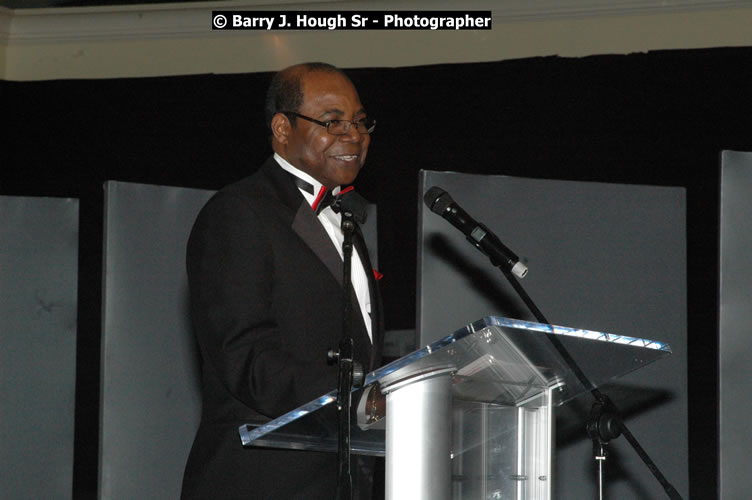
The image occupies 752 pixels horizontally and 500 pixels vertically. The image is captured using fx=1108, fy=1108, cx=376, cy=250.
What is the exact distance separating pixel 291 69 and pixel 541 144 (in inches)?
108

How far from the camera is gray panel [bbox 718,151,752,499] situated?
3.31 metres

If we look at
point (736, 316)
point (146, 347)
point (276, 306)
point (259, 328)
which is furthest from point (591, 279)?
point (259, 328)

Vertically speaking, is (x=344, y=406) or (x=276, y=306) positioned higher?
(x=276, y=306)

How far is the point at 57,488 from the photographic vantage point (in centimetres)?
445

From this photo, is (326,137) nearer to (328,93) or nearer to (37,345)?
(328,93)

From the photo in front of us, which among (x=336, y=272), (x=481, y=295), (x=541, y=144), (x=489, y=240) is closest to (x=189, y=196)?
(x=481, y=295)

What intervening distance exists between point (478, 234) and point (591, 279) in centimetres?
182

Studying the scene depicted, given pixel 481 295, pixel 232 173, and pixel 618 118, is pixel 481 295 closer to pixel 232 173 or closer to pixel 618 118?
pixel 618 118

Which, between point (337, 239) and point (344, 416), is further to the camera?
point (337, 239)

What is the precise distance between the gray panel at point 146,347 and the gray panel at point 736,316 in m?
1.89

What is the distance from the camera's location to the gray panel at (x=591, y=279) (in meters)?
3.48

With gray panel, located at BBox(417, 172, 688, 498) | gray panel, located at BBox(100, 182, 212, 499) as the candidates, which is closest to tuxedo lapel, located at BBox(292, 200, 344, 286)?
gray panel, located at BBox(417, 172, 688, 498)

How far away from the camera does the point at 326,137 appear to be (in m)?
2.26

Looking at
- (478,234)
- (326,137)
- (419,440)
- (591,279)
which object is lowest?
(419,440)
